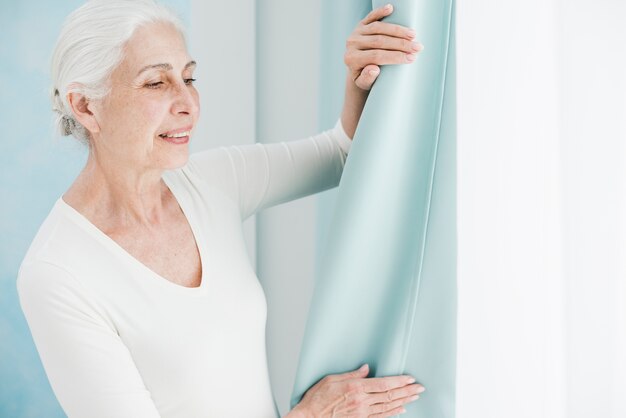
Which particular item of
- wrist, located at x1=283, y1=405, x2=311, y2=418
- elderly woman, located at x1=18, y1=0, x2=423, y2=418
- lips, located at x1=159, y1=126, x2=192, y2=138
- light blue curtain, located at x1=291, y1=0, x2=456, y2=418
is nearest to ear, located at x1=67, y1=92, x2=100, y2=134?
elderly woman, located at x1=18, y1=0, x2=423, y2=418

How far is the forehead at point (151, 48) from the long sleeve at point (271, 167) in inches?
9.9

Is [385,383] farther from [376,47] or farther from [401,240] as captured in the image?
[376,47]

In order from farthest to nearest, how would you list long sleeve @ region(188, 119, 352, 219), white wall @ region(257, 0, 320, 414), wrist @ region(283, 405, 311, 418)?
white wall @ region(257, 0, 320, 414)
long sleeve @ region(188, 119, 352, 219)
wrist @ region(283, 405, 311, 418)

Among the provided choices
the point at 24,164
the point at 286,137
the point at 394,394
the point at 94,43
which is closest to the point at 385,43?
the point at 94,43

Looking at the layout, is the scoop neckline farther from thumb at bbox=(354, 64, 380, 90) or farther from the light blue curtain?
thumb at bbox=(354, 64, 380, 90)

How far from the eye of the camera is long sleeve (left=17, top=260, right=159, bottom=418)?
114 centimetres

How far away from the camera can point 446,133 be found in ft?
3.86

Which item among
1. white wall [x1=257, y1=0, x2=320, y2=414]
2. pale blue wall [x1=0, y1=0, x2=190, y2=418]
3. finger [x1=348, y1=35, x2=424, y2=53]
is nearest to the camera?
finger [x1=348, y1=35, x2=424, y2=53]

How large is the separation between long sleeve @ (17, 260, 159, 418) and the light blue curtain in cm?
30

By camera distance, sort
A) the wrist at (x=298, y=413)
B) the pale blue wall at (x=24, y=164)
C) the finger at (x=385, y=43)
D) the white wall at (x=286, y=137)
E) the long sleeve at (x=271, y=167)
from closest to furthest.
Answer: the finger at (x=385, y=43)
the wrist at (x=298, y=413)
the long sleeve at (x=271, y=167)
the pale blue wall at (x=24, y=164)
the white wall at (x=286, y=137)

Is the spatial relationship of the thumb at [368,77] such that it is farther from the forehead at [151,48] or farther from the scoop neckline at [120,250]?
the scoop neckline at [120,250]

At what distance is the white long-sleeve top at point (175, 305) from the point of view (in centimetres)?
115
